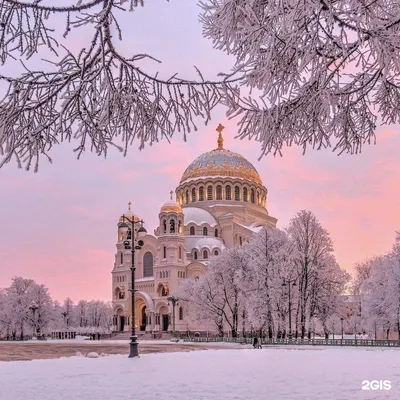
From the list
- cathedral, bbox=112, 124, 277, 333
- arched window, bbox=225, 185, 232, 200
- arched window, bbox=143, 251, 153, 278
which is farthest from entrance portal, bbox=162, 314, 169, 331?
arched window, bbox=225, 185, 232, 200

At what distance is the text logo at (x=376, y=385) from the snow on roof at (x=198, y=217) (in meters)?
57.0

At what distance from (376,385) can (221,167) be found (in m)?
62.1

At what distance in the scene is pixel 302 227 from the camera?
128 feet

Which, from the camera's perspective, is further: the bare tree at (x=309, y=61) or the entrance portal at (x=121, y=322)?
the entrance portal at (x=121, y=322)

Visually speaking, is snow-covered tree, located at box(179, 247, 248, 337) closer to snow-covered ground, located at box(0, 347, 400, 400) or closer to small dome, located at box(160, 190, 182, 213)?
small dome, located at box(160, 190, 182, 213)

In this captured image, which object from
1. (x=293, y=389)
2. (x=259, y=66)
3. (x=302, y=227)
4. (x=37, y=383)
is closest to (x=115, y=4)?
(x=259, y=66)

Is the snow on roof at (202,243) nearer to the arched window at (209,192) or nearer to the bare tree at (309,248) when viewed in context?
the arched window at (209,192)

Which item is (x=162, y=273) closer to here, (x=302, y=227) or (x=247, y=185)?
(x=247, y=185)

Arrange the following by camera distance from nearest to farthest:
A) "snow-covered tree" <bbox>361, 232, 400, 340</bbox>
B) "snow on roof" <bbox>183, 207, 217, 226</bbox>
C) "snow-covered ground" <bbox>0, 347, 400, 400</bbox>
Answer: "snow-covered ground" <bbox>0, 347, 400, 400</bbox> → "snow-covered tree" <bbox>361, 232, 400, 340</bbox> → "snow on roof" <bbox>183, 207, 217, 226</bbox>

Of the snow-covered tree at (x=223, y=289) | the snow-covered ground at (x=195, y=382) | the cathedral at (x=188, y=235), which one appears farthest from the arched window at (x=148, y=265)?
the snow-covered ground at (x=195, y=382)

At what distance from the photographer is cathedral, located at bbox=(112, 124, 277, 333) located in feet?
205

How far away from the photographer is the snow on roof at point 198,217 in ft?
224

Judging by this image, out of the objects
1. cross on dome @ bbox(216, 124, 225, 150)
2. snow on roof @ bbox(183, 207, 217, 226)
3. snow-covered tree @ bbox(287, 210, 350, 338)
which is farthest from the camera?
cross on dome @ bbox(216, 124, 225, 150)

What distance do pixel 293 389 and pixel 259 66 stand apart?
7175 mm
